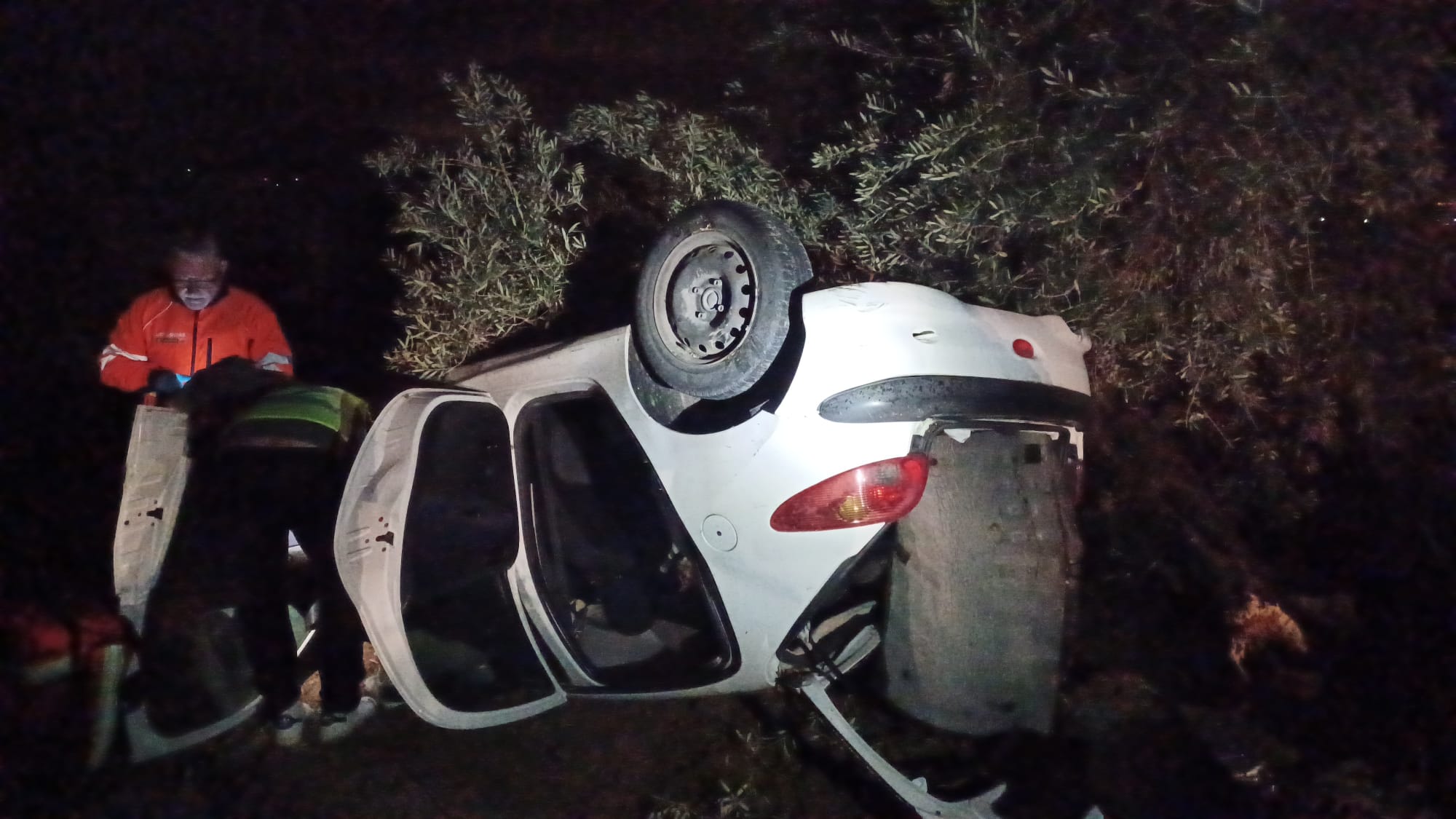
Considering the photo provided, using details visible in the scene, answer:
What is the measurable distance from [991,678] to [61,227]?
7.20 m

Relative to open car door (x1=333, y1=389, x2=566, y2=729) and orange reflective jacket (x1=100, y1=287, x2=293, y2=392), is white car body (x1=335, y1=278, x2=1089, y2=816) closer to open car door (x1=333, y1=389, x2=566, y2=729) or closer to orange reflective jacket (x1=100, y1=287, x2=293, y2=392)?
open car door (x1=333, y1=389, x2=566, y2=729)

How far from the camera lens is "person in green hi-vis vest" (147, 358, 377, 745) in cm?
380

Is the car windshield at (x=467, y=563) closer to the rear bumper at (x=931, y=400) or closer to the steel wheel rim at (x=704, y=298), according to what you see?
the steel wheel rim at (x=704, y=298)

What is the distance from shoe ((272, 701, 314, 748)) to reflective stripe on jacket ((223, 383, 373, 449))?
1314 mm

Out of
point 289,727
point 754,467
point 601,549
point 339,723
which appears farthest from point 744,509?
A: point 289,727

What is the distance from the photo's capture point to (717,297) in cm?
273

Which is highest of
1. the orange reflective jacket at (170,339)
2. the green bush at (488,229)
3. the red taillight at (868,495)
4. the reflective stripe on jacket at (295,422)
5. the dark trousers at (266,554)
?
the green bush at (488,229)

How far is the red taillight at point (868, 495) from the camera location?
2.46 metres

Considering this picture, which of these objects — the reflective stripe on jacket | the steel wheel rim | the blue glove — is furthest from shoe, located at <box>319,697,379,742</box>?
the steel wheel rim

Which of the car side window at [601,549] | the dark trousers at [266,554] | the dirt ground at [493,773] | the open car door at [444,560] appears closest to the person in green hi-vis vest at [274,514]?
the dark trousers at [266,554]

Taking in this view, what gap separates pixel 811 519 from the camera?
2531 mm

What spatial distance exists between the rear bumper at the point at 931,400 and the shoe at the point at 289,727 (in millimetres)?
3176

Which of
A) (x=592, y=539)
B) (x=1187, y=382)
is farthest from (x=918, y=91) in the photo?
(x=592, y=539)

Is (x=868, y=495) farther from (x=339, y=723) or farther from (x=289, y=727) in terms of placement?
(x=289, y=727)
